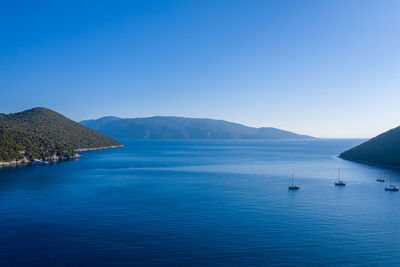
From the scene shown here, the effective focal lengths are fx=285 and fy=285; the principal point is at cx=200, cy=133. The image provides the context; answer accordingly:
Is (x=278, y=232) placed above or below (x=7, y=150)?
below

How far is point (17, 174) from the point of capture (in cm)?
9644

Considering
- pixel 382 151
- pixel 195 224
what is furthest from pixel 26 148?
pixel 382 151

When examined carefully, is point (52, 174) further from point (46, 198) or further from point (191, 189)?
point (191, 189)

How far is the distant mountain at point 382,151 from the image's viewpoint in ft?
438

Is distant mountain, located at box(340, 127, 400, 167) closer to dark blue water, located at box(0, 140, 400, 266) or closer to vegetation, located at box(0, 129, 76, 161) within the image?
dark blue water, located at box(0, 140, 400, 266)

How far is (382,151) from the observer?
14288 centimetres

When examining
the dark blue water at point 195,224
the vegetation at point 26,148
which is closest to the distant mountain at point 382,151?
the dark blue water at point 195,224

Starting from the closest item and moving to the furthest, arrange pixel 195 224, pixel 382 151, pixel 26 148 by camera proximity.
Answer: pixel 195 224
pixel 26 148
pixel 382 151

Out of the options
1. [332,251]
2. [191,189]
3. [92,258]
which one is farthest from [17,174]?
[332,251]

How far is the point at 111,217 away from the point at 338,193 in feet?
183

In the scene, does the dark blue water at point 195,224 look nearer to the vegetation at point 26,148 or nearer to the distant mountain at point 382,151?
the vegetation at point 26,148

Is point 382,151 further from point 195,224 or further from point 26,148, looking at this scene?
point 26,148

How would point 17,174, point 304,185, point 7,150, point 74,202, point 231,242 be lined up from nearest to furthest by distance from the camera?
point 231,242
point 74,202
point 304,185
point 17,174
point 7,150

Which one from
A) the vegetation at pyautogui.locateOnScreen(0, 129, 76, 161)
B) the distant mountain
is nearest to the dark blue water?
the vegetation at pyautogui.locateOnScreen(0, 129, 76, 161)
